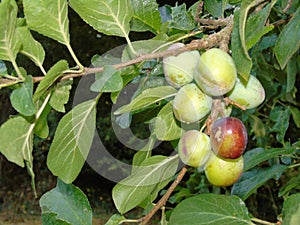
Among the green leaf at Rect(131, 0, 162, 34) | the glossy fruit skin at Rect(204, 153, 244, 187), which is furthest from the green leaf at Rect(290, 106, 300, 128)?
the glossy fruit skin at Rect(204, 153, 244, 187)

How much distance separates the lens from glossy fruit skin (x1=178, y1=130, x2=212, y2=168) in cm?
62

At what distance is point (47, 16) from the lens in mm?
615

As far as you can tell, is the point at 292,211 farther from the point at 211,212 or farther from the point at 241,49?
the point at 241,49

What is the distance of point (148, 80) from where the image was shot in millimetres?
839

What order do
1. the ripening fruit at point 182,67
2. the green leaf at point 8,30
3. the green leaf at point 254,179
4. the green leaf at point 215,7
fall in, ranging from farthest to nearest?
the green leaf at point 254,179, the green leaf at point 215,7, the ripening fruit at point 182,67, the green leaf at point 8,30

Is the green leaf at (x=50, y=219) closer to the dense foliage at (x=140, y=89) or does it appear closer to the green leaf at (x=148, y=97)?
the dense foliage at (x=140, y=89)

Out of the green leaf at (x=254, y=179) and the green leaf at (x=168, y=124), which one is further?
the green leaf at (x=254, y=179)

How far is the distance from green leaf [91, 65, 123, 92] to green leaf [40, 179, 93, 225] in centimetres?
26

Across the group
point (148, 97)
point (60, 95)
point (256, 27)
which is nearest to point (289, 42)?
point (256, 27)

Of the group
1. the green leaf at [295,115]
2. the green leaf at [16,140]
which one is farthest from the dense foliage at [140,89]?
the green leaf at [295,115]

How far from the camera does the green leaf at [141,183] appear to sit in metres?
0.74

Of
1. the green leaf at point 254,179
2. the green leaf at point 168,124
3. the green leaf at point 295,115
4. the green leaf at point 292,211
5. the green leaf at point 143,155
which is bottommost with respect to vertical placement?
the green leaf at point 295,115

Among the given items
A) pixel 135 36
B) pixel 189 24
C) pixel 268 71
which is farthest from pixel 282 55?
pixel 135 36

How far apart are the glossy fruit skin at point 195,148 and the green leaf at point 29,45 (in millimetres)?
206
